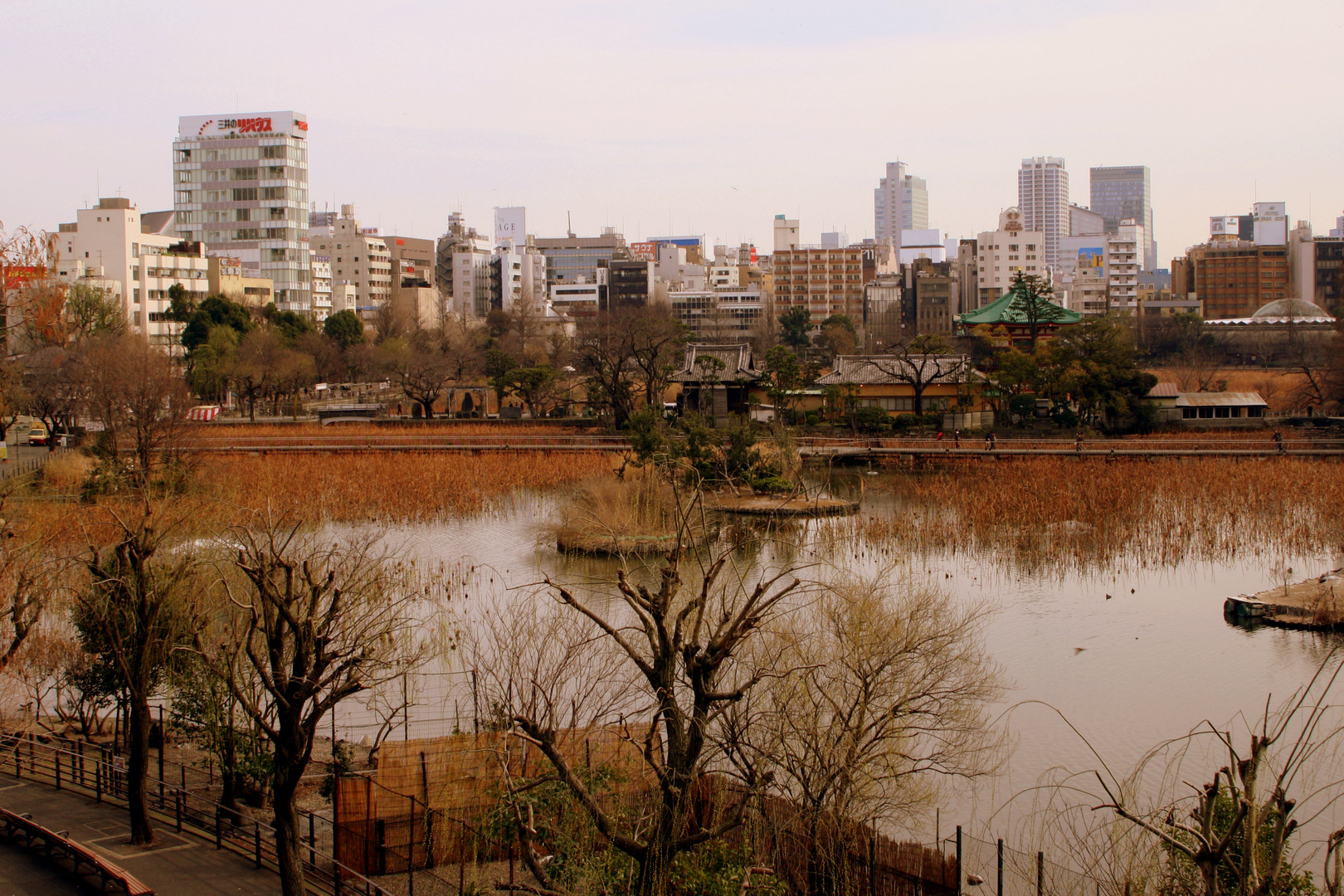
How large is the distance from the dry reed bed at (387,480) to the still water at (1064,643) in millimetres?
2149

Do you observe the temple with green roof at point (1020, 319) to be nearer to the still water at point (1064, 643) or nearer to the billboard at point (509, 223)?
the still water at point (1064, 643)

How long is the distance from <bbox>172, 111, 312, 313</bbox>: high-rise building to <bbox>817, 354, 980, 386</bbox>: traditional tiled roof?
4395 centimetres

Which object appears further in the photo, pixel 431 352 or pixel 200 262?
pixel 200 262

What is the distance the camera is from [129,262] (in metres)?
62.7

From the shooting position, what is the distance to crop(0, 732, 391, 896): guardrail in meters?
9.89

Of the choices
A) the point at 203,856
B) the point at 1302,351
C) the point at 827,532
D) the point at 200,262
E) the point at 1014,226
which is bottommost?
the point at 203,856

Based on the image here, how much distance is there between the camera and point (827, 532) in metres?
22.0

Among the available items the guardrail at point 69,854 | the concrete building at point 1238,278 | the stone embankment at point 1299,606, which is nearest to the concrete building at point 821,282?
the concrete building at point 1238,278

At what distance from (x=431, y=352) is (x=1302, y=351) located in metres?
40.8

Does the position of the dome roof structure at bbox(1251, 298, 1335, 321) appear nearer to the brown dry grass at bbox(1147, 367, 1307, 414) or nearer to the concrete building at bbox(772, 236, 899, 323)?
the brown dry grass at bbox(1147, 367, 1307, 414)

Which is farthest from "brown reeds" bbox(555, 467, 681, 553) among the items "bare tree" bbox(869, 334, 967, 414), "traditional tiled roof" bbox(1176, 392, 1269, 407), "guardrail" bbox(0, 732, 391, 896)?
"traditional tiled roof" bbox(1176, 392, 1269, 407)

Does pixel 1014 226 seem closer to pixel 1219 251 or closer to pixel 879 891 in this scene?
pixel 1219 251

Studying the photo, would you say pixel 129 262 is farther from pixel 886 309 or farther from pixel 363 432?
pixel 886 309

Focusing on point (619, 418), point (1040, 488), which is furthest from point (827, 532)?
point (619, 418)
